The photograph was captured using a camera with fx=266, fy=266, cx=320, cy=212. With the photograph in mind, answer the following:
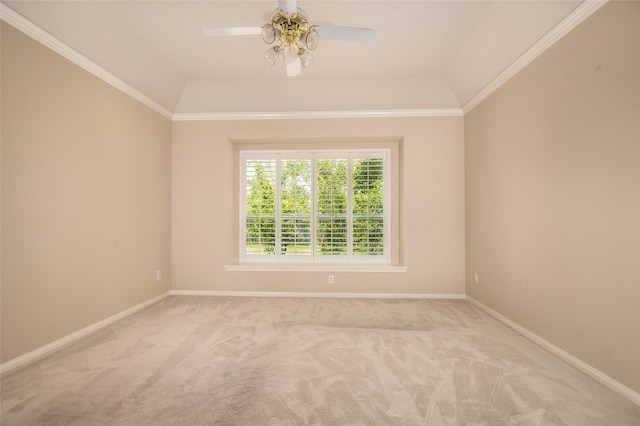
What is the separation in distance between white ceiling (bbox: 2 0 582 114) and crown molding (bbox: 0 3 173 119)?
0.13ft

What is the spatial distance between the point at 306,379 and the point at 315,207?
2554mm

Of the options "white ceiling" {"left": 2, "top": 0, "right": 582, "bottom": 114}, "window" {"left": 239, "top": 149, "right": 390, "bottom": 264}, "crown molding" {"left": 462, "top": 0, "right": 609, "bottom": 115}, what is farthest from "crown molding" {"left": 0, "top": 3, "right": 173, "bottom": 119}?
"crown molding" {"left": 462, "top": 0, "right": 609, "bottom": 115}

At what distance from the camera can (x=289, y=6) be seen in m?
1.72

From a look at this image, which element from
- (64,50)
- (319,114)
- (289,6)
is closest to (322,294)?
(319,114)

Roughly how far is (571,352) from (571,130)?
168 cm

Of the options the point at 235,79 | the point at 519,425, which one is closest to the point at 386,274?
the point at 519,425

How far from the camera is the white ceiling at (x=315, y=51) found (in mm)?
2260

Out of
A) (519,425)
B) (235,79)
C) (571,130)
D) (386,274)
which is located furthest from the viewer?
(386,274)

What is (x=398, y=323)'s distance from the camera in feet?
9.35

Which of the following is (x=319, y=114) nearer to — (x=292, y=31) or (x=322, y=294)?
(x=292, y=31)

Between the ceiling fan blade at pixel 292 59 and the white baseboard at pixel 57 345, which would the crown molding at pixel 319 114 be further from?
the white baseboard at pixel 57 345

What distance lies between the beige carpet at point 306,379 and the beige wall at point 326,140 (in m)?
0.92

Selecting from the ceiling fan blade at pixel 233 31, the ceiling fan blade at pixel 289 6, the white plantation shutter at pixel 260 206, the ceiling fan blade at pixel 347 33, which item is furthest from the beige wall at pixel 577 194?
the white plantation shutter at pixel 260 206

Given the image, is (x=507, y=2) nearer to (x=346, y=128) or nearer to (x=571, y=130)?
(x=571, y=130)
